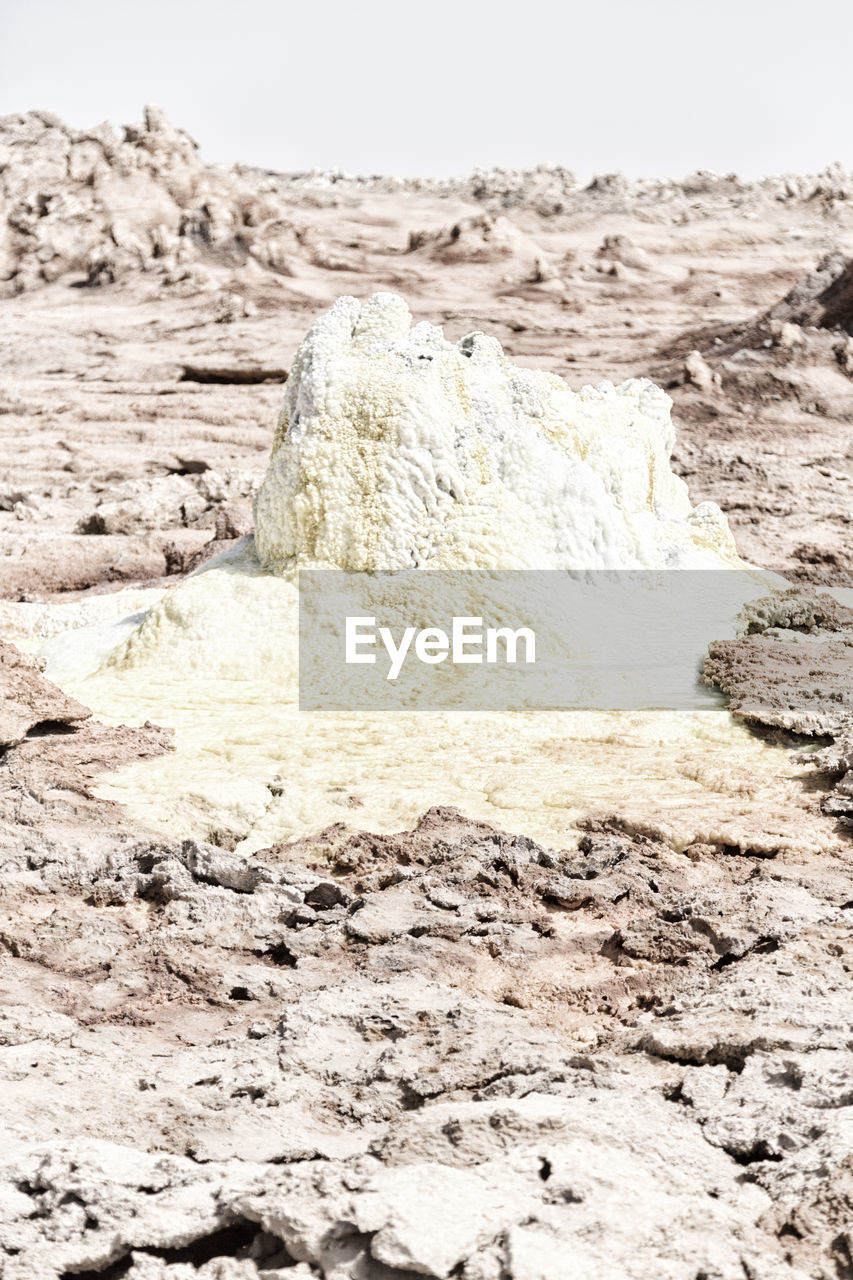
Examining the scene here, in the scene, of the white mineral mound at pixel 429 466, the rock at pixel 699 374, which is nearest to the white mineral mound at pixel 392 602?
the white mineral mound at pixel 429 466

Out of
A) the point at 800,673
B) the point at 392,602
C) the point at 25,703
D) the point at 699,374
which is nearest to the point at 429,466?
the point at 392,602

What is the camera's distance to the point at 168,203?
20.8 m

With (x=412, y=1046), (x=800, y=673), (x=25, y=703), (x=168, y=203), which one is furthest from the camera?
(x=168, y=203)

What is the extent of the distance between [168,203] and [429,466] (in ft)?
52.2

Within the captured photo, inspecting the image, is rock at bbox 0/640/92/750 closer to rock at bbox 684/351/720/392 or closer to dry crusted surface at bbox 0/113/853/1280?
dry crusted surface at bbox 0/113/853/1280

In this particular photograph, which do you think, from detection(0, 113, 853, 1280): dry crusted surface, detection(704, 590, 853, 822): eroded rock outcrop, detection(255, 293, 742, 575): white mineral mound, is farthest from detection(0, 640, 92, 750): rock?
detection(704, 590, 853, 822): eroded rock outcrop

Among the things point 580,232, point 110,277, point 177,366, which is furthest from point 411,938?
point 580,232

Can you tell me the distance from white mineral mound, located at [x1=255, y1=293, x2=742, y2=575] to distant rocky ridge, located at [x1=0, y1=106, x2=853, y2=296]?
486 inches

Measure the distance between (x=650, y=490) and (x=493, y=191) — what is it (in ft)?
63.8

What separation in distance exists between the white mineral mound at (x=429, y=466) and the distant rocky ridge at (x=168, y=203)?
12.3 metres

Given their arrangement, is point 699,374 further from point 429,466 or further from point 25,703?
A: point 25,703

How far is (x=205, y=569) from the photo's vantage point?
7.40 meters

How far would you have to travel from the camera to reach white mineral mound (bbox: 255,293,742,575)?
6.82 m

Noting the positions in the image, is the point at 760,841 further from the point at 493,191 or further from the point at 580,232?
the point at 493,191
